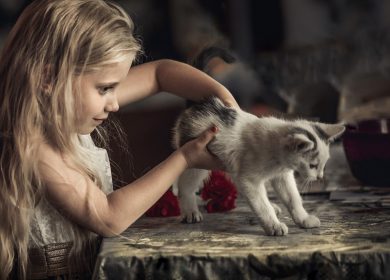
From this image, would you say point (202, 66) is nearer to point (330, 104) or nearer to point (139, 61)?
point (139, 61)

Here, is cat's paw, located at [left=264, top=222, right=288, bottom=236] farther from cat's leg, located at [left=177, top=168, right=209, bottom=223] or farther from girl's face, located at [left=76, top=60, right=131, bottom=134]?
girl's face, located at [left=76, top=60, right=131, bottom=134]

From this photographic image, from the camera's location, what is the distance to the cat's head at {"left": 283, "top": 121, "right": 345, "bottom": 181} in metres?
0.94

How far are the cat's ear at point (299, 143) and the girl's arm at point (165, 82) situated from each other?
0.20 m

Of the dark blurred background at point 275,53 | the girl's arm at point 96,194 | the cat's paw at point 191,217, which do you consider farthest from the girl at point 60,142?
the dark blurred background at point 275,53

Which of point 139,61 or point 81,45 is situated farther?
point 139,61

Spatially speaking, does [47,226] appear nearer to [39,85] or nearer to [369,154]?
[39,85]

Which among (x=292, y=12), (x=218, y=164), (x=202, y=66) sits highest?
(x=292, y=12)

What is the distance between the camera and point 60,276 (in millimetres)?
992

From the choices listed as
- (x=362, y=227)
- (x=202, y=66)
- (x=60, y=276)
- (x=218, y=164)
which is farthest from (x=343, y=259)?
(x=202, y=66)

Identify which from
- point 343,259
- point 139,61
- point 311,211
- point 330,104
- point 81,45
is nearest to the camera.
Result: point 343,259

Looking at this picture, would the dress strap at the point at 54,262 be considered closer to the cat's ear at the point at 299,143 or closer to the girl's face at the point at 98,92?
the girl's face at the point at 98,92

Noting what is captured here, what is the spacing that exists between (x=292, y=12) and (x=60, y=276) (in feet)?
2.44

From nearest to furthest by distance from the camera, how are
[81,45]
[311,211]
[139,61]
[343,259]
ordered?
[343,259]
[81,45]
[311,211]
[139,61]

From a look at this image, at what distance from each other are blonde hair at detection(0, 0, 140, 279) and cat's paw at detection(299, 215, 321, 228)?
36 centimetres
